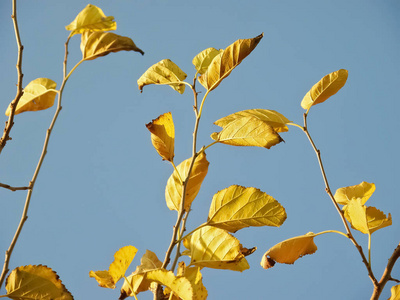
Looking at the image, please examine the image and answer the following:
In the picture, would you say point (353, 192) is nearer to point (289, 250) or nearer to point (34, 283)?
point (289, 250)

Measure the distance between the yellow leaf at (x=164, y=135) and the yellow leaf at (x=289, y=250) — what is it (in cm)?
13

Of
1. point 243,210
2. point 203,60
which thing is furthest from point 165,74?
point 243,210

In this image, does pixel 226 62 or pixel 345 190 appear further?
pixel 345 190

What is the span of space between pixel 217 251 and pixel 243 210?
0.04 m

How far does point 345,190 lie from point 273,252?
5.2 inches

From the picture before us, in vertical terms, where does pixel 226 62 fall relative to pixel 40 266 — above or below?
above

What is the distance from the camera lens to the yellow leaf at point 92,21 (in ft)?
1.20

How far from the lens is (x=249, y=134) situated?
0.38 meters

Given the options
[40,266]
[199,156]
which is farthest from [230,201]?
[40,266]

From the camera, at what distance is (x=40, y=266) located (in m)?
0.34

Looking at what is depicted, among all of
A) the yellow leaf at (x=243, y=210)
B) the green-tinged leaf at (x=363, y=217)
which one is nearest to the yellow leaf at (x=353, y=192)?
the green-tinged leaf at (x=363, y=217)

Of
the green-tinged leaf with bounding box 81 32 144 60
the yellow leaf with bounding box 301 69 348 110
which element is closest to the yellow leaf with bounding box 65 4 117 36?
the green-tinged leaf with bounding box 81 32 144 60

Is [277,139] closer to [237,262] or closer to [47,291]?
[237,262]

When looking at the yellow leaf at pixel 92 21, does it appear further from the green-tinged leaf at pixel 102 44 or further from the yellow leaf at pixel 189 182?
the yellow leaf at pixel 189 182
